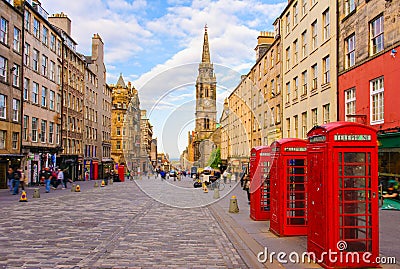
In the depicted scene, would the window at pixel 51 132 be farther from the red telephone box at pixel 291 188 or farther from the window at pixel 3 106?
the red telephone box at pixel 291 188

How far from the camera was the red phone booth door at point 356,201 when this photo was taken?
7.45 metres

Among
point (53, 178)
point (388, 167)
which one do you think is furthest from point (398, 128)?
point (53, 178)

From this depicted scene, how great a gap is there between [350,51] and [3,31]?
25.6m

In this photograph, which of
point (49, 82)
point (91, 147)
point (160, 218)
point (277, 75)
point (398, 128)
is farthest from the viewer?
point (91, 147)

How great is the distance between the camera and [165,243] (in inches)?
401

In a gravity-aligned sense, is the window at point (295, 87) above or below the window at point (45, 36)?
below

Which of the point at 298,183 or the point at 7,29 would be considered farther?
the point at 7,29

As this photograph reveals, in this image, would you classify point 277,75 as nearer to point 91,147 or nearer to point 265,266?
point 265,266

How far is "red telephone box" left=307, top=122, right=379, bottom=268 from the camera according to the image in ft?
24.2

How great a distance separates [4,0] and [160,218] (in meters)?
24.8

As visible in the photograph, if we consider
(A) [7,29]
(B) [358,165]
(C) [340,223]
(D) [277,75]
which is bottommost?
(C) [340,223]

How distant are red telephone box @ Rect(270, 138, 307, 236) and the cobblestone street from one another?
5.46 ft

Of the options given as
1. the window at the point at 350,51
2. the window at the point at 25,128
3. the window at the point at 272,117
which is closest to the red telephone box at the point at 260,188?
the window at the point at 350,51

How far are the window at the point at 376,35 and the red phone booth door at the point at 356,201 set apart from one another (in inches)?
517
